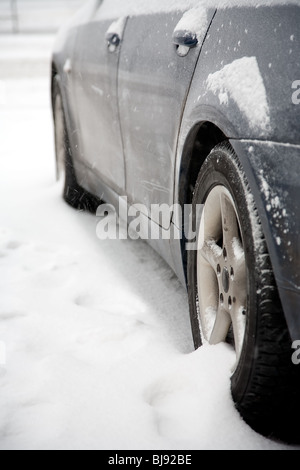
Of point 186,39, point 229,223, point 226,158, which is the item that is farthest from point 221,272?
point 186,39

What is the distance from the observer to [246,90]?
58.1 inches

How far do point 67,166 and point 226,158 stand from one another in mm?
2466

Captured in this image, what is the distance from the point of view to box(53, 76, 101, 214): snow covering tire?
3.94 m

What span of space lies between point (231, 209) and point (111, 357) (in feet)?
2.56

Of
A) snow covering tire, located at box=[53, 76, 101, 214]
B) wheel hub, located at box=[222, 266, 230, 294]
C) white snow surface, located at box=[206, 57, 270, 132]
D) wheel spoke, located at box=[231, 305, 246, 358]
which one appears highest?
white snow surface, located at box=[206, 57, 270, 132]

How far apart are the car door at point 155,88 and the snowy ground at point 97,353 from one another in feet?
1.67

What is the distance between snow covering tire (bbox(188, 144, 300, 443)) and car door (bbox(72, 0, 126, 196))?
3.15 feet

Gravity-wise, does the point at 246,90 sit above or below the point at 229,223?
above

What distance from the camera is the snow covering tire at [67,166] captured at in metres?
3.94

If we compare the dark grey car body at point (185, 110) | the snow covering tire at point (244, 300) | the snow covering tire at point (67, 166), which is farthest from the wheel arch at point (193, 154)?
the snow covering tire at point (67, 166)

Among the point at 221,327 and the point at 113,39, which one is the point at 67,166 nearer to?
the point at 113,39

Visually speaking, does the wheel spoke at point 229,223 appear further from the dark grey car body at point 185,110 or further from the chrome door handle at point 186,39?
the chrome door handle at point 186,39

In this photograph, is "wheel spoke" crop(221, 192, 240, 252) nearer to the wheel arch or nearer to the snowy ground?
the wheel arch

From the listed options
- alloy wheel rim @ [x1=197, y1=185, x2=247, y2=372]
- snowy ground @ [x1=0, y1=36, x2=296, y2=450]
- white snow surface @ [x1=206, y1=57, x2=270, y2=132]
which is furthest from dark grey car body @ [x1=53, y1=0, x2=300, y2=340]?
snowy ground @ [x1=0, y1=36, x2=296, y2=450]
